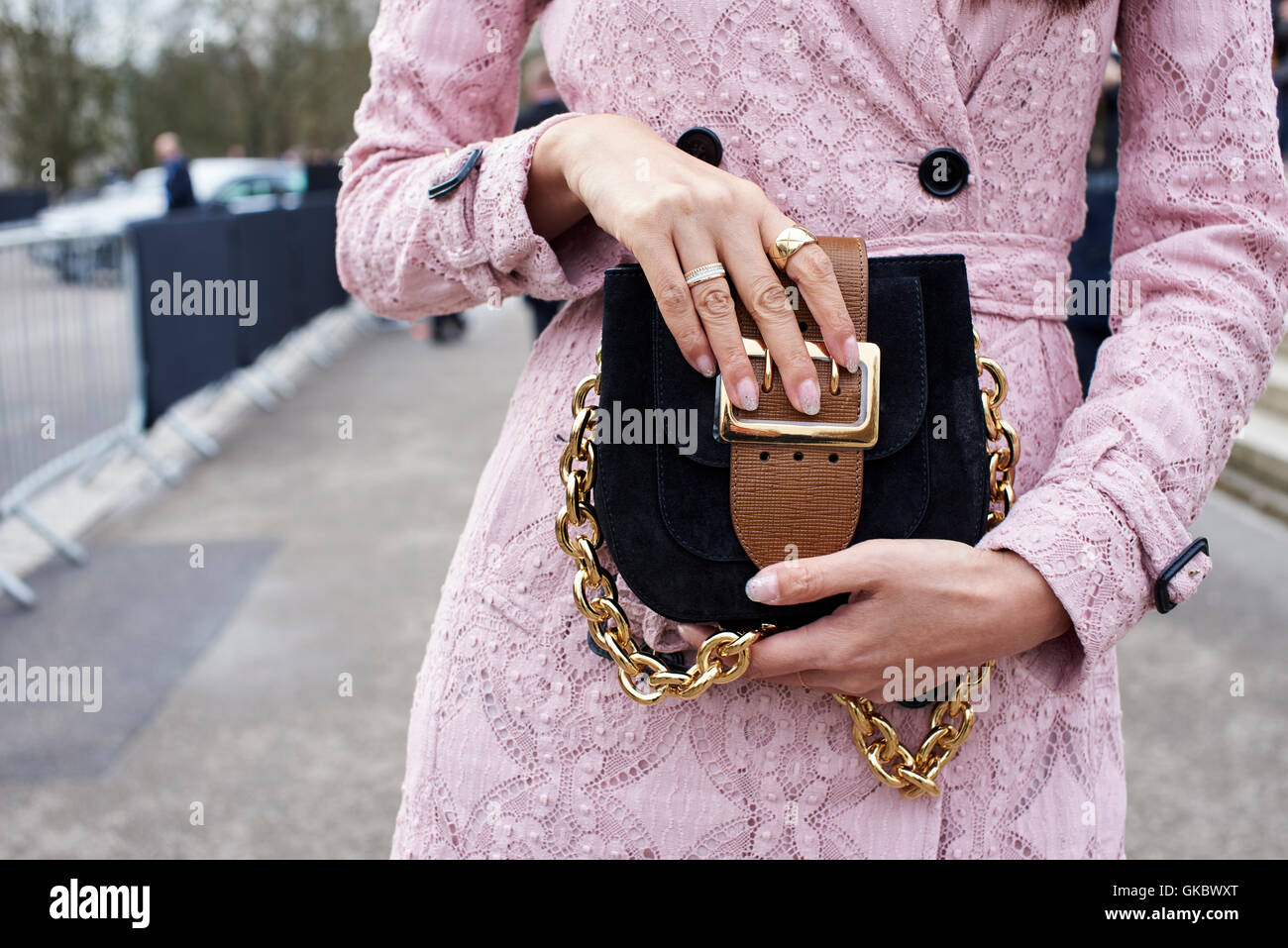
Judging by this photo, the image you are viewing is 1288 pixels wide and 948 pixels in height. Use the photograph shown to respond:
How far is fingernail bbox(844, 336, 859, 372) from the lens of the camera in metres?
0.98

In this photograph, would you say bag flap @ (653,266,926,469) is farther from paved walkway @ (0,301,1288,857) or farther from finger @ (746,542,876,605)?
paved walkway @ (0,301,1288,857)

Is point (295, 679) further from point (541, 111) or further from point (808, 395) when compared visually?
point (808, 395)

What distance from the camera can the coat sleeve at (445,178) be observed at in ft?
3.71

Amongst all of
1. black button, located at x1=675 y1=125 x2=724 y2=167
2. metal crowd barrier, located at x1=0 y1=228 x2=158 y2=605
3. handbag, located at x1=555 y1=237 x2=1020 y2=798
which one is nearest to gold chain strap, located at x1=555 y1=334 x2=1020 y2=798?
handbag, located at x1=555 y1=237 x2=1020 y2=798

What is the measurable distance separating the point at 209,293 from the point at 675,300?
23.1 feet

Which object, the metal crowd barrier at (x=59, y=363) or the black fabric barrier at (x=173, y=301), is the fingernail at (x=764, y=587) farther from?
the black fabric barrier at (x=173, y=301)

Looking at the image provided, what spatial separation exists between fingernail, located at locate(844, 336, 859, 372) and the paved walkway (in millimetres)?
2704

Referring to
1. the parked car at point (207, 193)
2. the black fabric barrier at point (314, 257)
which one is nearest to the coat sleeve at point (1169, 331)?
the black fabric barrier at point (314, 257)

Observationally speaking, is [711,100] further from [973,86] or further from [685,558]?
[685,558]

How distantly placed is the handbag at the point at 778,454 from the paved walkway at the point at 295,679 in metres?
2.56

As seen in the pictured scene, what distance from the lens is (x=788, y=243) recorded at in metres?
0.98

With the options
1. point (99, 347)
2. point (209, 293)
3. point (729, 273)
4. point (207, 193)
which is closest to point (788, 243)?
point (729, 273)
